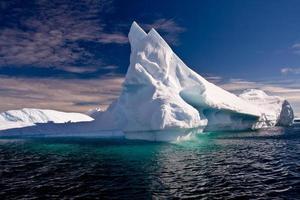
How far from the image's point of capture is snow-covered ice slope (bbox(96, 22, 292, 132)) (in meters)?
39.8

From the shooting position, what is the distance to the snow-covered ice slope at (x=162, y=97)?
3975cm

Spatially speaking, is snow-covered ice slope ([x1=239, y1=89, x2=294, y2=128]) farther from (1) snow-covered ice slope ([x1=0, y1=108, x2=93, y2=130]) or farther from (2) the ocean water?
(1) snow-covered ice slope ([x1=0, y1=108, x2=93, y2=130])

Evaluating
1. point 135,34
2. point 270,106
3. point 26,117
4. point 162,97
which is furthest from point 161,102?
point 26,117

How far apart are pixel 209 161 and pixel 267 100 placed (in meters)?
61.1

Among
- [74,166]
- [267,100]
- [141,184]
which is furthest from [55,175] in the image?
[267,100]

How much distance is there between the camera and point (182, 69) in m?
50.6

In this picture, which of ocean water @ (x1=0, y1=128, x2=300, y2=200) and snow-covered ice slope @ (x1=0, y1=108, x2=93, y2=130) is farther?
snow-covered ice slope @ (x1=0, y1=108, x2=93, y2=130)

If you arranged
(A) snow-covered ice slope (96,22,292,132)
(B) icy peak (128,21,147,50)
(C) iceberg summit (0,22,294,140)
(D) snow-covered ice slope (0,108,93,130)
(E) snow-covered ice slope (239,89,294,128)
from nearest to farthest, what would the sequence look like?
Answer: 1. (A) snow-covered ice slope (96,22,292,132)
2. (C) iceberg summit (0,22,294,140)
3. (B) icy peak (128,21,147,50)
4. (E) snow-covered ice slope (239,89,294,128)
5. (D) snow-covered ice slope (0,108,93,130)

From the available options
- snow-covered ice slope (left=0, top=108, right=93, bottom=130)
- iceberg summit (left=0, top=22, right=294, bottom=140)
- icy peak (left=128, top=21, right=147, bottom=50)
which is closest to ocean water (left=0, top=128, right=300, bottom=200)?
iceberg summit (left=0, top=22, right=294, bottom=140)

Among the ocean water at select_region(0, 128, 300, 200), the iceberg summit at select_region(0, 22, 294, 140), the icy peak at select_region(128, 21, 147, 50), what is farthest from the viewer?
the icy peak at select_region(128, 21, 147, 50)

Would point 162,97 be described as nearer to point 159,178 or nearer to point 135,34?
point 135,34

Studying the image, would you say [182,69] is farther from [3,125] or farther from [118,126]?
[3,125]

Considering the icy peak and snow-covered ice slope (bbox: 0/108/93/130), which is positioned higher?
the icy peak

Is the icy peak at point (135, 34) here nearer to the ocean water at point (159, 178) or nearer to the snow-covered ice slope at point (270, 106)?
the ocean water at point (159, 178)
